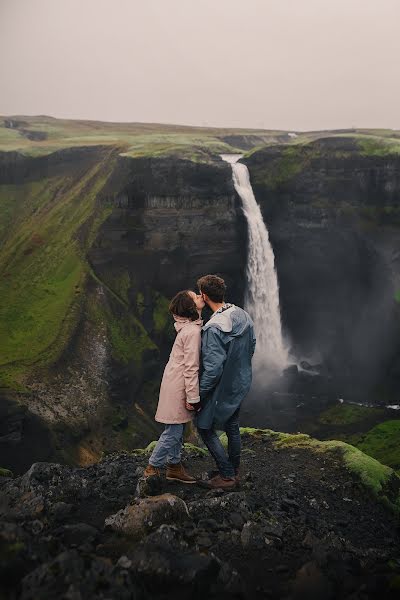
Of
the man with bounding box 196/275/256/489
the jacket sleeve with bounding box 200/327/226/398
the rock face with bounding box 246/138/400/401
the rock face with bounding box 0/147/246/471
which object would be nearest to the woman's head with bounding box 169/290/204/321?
the man with bounding box 196/275/256/489

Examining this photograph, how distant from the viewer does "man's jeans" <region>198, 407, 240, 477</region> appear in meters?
9.78

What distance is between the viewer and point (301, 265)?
171 ft

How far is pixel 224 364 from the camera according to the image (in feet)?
31.6

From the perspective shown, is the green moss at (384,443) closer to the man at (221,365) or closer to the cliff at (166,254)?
the cliff at (166,254)

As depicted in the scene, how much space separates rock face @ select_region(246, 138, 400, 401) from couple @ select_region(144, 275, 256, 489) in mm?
40015

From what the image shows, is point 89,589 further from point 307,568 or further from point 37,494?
point 37,494

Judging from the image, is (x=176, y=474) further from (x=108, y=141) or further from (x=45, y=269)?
(x=108, y=141)

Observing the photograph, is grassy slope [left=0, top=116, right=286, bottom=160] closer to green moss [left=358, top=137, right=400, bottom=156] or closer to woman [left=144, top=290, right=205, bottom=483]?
green moss [left=358, top=137, right=400, bottom=156]

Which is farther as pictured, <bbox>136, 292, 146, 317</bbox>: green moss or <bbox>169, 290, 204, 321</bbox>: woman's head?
<bbox>136, 292, 146, 317</bbox>: green moss

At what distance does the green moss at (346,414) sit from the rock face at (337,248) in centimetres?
631

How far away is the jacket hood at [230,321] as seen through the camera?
934 centimetres

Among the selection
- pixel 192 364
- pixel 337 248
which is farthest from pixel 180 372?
pixel 337 248

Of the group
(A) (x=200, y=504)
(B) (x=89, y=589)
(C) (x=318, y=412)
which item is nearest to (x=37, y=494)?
(A) (x=200, y=504)

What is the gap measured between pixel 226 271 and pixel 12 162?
27.1 m
